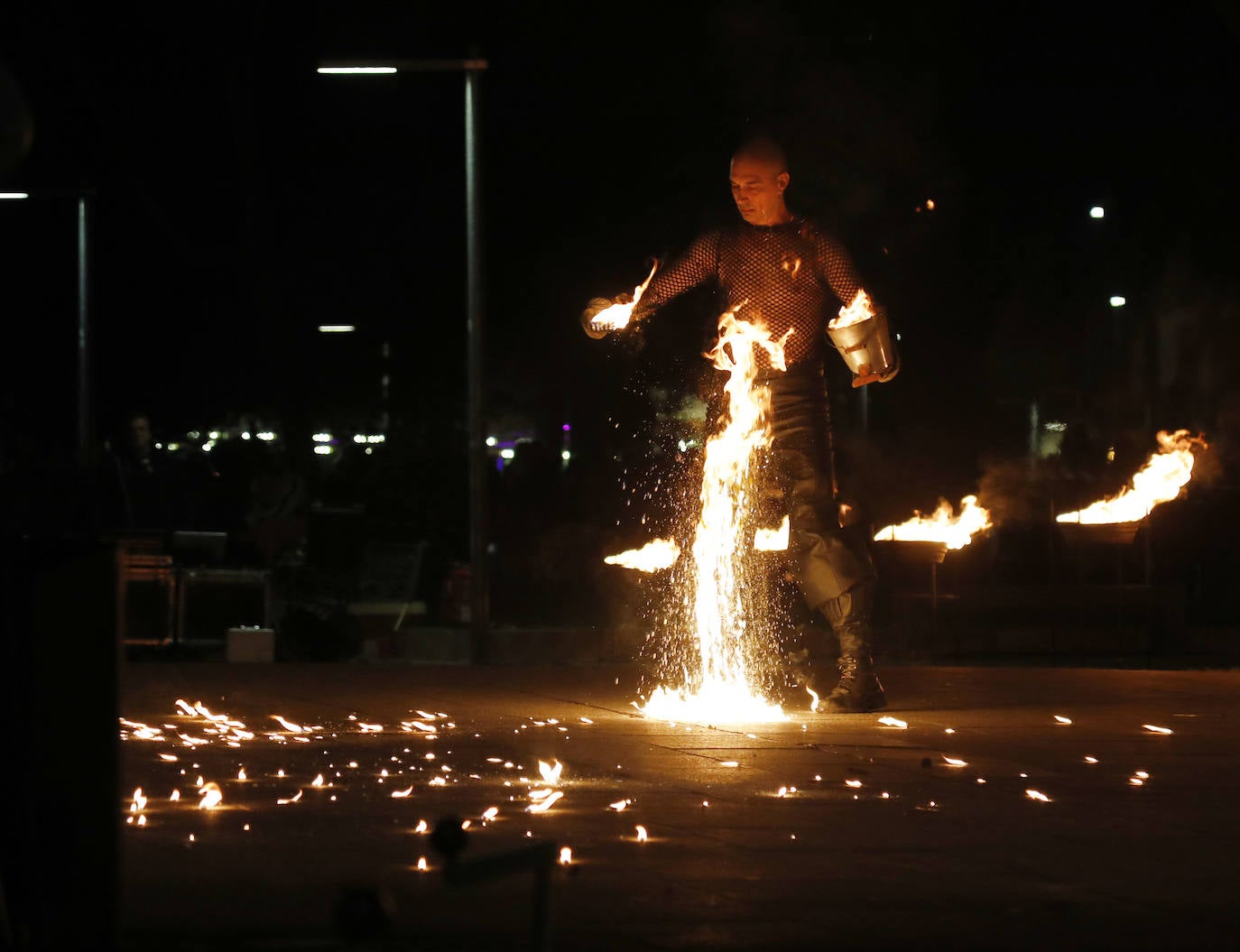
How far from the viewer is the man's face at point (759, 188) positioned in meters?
10.8

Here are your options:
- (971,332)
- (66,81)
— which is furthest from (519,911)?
(66,81)

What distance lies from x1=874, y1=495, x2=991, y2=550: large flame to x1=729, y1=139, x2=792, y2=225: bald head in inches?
275

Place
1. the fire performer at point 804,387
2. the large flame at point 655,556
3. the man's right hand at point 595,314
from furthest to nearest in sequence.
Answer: the large flame at point 655,556
the man's right hand at point 595,314
the fire performer at point 804,387

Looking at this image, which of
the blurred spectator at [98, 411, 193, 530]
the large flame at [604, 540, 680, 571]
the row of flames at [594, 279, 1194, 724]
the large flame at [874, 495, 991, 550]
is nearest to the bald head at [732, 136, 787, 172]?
the row of flames at [594, 279, 1194, 724]

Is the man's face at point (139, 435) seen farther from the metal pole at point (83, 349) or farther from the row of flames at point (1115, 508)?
the metal pole at point (83, 349)

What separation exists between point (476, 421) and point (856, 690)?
6.28 metres

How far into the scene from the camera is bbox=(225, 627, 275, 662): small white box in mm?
15320

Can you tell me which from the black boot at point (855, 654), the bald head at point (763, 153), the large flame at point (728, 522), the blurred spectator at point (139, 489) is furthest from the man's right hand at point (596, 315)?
the blurred spectator at point (139, 489)

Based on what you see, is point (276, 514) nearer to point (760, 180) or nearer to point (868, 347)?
point (760, 180)

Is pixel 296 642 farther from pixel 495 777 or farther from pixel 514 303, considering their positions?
pixel 514 303

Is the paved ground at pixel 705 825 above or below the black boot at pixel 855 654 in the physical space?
below

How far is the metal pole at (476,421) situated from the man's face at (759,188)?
17.5 ft

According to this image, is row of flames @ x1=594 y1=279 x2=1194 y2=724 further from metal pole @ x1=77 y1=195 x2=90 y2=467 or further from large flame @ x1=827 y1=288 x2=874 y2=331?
metal pole @ x1=77 y1=195 x2=90 y2=467

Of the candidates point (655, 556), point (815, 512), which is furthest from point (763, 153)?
point (655, 556)
